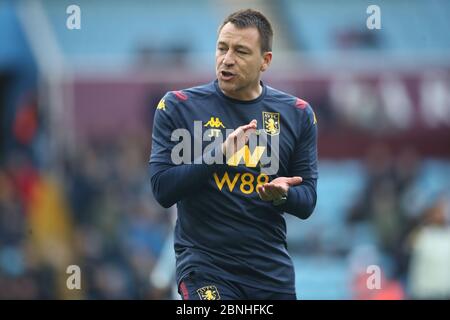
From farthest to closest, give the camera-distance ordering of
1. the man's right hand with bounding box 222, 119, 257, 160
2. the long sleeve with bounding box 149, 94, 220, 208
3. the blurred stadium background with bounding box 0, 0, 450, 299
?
the blurred stadium background with bounding box 0, 0, 450, 299 < the long sleeve with bounding box 149, 94, 220, 208 < the man's right hand with bounding box 222, 119, 257, 160

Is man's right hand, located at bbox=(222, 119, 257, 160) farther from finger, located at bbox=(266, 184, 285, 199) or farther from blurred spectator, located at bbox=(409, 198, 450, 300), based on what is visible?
blurred spectator, located at bbox=(409, 198, 450, 300)

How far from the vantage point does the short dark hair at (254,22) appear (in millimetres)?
6293

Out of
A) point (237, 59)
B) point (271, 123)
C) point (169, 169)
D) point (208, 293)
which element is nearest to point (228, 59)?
point (237, 59)

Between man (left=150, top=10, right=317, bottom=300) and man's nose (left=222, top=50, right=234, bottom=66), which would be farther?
man's nose (left=222, top=50, right=234, bottom=66)

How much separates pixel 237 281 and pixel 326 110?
13362 mm

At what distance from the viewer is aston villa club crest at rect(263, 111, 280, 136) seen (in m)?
6.32

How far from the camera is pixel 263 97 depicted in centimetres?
643

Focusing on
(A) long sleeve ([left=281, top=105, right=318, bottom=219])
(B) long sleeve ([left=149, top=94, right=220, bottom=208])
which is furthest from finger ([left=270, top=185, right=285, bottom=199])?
(B) long sleeve ([left=149, top=94, right=220, bottom=208])

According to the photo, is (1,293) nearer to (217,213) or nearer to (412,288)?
(412,288)

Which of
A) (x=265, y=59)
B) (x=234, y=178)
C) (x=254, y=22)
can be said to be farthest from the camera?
(x=265, y=59)

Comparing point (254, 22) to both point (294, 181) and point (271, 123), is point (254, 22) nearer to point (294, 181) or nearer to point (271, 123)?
point (271, 123)

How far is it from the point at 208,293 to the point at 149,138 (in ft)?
40.0

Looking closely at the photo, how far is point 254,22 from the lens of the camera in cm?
634

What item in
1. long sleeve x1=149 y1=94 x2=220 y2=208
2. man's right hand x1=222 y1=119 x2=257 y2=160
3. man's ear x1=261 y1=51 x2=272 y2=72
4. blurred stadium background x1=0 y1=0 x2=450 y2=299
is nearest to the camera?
man's right hand x1=222 y1=119 x2=257 y2=160
